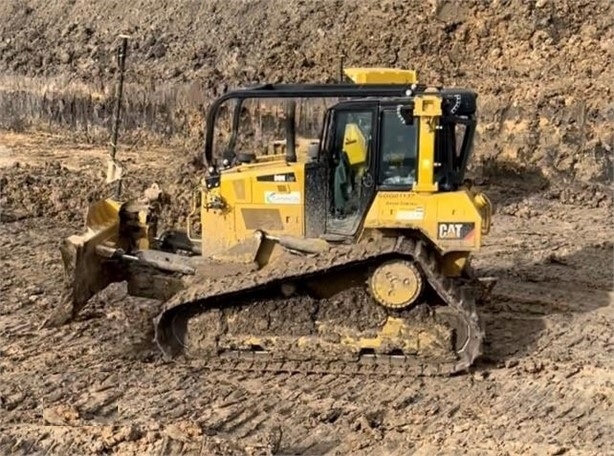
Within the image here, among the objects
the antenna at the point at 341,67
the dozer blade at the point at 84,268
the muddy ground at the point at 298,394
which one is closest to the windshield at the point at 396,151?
the muddy ground at the point at 298,394

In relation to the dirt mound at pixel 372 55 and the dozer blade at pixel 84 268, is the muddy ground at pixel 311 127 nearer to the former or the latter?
the dirt mound at pixel 372 55

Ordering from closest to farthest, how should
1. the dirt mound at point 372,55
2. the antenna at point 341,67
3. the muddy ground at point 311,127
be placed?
the muddy ground at point 311,127 < the antenna at point 341,67 < the dirt mound at point 372,55

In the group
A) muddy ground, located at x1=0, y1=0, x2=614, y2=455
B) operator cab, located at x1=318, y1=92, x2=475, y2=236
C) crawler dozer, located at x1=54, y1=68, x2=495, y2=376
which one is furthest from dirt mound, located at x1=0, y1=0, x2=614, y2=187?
crawler dozer, located at x1=54, y1=68, x2=495, y2=376

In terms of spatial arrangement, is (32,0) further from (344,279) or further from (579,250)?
(344,279)

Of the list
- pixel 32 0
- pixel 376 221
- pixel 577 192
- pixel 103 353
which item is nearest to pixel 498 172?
pixel 577 192

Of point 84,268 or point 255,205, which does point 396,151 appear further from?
point 84,268

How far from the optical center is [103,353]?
290 inches

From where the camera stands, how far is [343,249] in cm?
692

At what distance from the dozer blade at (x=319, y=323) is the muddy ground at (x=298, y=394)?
0.16 metres

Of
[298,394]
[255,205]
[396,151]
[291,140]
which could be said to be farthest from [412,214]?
[298,394]

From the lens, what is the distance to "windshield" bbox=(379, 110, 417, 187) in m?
6.97

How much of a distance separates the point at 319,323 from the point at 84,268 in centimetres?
186

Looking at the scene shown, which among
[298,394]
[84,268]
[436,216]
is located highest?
[436,216]

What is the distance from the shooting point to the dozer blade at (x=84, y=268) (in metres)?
7.23
